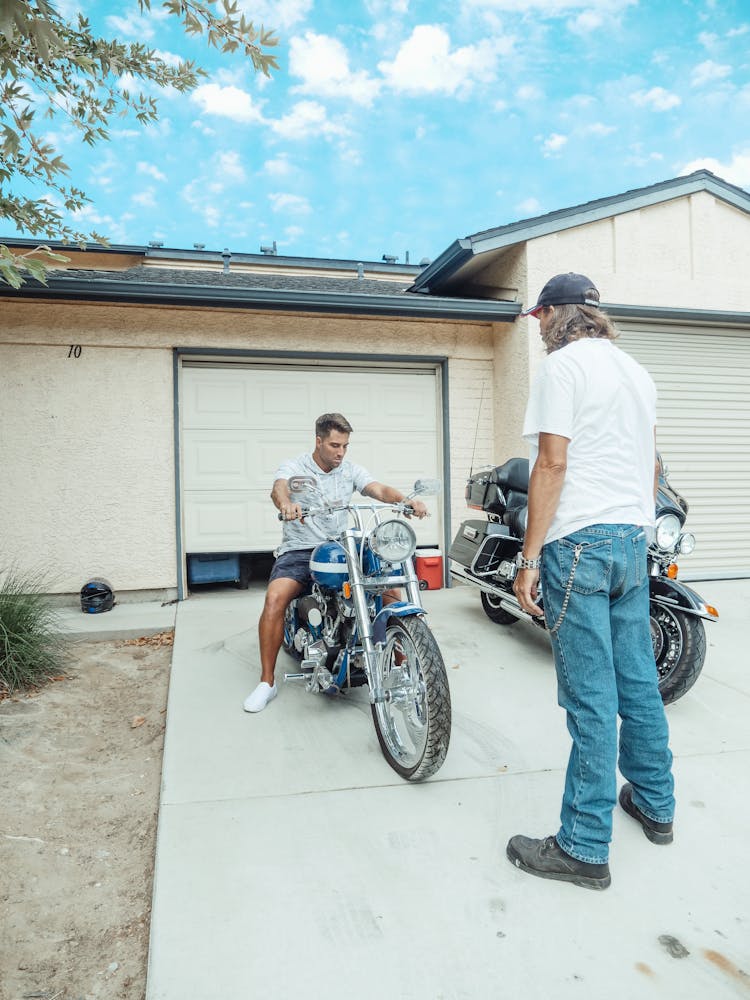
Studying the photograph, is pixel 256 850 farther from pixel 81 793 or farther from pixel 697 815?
pixel 697 815

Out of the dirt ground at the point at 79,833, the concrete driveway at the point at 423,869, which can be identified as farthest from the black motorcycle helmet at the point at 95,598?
the concrete driveway at the point at 423,869

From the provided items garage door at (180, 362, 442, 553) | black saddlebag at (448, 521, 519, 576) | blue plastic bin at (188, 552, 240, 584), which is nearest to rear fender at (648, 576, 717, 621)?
black saddlebag at (448, 521, 519, 576)

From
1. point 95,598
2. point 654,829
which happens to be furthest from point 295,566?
point 95,598

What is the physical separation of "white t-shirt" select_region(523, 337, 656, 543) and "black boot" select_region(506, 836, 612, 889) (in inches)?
38.2

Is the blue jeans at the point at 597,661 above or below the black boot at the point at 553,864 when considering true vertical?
above

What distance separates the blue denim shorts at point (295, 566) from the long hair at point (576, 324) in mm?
1935

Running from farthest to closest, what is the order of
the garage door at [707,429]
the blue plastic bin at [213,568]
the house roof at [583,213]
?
the garage door at [707,429] → the blue plastic bin at [213,568] → the house roof at [583,213]

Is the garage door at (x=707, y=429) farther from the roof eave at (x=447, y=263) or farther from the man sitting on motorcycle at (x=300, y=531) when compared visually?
the man sitting on motorcycle at (x=300, y=531)

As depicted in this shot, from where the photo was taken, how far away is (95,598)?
18.4ft

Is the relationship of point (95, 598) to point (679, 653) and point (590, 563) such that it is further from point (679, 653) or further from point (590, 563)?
point (590, 563)

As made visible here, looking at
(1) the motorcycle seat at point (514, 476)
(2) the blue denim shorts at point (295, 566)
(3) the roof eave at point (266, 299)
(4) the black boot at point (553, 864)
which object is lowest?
(4) the black boot at point (553, 864)

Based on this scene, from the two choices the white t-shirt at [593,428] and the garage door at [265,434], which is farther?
the garage door at [265,434]

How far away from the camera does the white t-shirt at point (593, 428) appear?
2021mm

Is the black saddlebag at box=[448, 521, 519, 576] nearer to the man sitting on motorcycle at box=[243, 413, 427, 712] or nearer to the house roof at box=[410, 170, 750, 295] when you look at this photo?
the man sitting on motorcycle at box=[243, 413, 427, 712]
